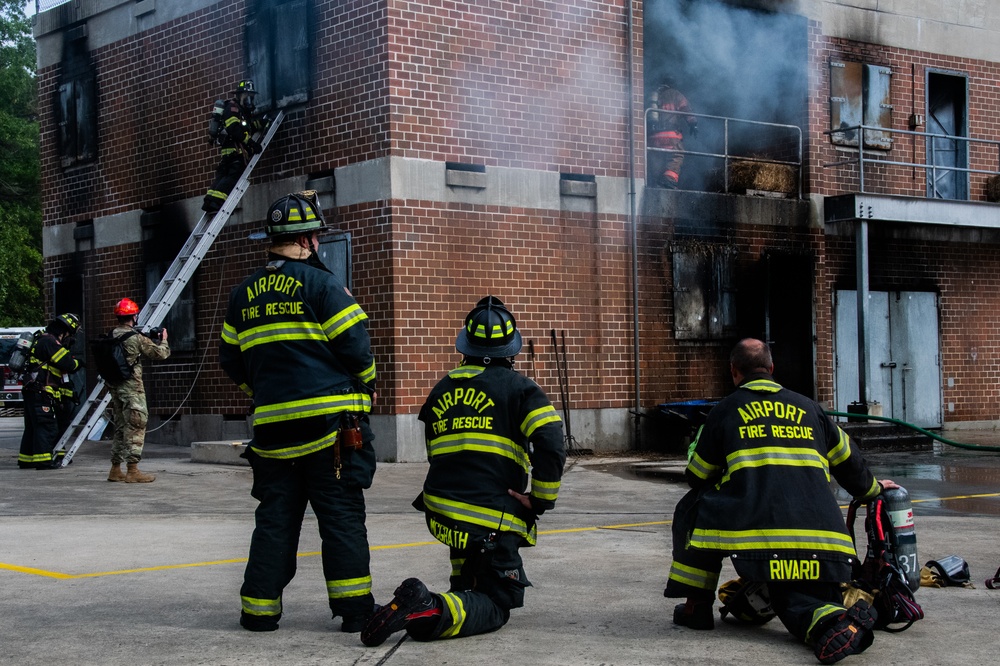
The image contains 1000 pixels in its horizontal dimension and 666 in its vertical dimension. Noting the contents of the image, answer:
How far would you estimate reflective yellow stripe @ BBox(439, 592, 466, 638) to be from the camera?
17.4 ft

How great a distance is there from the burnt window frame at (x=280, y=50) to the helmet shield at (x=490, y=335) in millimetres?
10741

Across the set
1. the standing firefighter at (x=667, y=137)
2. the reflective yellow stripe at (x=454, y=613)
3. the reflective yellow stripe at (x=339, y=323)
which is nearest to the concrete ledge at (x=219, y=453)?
the standing firefighter at (x=667, y=137)

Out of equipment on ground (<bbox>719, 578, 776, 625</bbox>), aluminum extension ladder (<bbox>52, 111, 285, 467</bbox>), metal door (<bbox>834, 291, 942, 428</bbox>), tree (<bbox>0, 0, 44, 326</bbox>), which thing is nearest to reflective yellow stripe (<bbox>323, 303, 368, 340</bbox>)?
equipment on ground (<bbox>719, 578, 776, 625</bbox>)

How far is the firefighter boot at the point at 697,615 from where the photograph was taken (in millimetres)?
5559

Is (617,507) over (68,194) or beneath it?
beneath

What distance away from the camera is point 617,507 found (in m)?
10.7

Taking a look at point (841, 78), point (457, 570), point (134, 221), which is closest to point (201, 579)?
point (457, 570)

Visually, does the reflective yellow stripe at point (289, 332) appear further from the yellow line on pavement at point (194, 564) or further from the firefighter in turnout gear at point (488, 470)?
the yellow line on pavement at point (194, 564)

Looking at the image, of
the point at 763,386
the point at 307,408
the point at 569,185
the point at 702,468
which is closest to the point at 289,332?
the point at 307,408

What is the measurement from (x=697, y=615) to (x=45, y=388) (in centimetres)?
1051

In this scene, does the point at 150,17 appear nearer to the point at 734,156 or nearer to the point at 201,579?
the point at 734,156

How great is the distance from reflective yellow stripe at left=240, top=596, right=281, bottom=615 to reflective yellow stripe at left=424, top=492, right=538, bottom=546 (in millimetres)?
804

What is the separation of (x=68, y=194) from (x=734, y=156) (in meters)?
10.2

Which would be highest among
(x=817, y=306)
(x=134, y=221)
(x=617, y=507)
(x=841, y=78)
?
(x=841, y=78)
